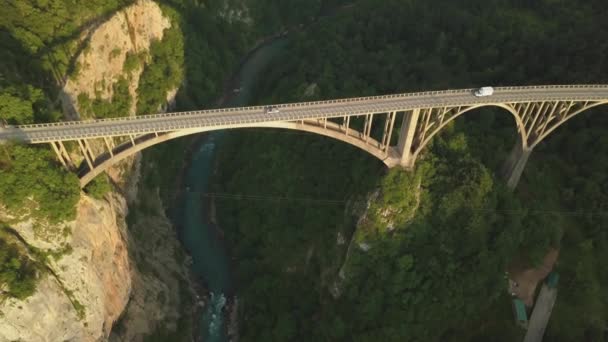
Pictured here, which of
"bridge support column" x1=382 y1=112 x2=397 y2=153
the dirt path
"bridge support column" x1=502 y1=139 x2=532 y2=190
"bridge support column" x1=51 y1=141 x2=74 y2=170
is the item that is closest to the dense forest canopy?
"bridge support column" x1=51 y1=141 x2=74 y2=170

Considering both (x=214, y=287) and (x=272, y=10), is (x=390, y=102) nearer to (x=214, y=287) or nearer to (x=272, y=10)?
(x=214, y=287)

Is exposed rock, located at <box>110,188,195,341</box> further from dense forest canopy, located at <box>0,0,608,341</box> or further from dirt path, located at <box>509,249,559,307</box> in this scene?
dirt path, located at <box>509,249,559,307</box>

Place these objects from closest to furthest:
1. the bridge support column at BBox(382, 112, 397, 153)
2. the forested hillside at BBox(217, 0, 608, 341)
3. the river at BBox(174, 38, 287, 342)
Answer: the bridge support column at BBox(382, 112, 397, 153)
the forested hillside at BBox(217, 0, 608, 341)
the river at BBox(174, 38, 287, 342)

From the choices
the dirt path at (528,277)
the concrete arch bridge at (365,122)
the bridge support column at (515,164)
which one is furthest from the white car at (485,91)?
the dirt path at (528,277)

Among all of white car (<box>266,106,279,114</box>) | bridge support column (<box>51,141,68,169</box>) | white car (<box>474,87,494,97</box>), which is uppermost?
white car (<box>474,87,494,97</box>)

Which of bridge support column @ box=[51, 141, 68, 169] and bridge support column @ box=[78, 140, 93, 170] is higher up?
bridge support column @ box=[78, 140, 93, 170]

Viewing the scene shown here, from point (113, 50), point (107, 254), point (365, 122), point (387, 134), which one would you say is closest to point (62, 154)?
point (107, 254)

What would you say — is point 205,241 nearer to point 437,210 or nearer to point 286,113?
point 286,113
